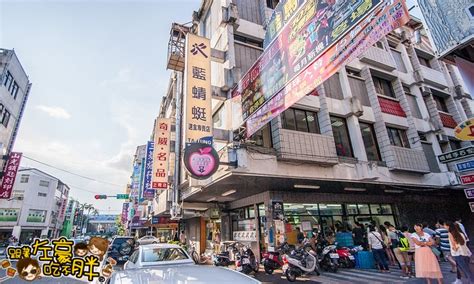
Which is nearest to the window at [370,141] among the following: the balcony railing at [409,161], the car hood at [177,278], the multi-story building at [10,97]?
the balcony railing at [409,161]

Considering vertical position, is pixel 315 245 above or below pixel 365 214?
below

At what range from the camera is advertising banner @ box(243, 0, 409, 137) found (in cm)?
433

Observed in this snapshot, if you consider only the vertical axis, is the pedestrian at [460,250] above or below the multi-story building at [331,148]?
below

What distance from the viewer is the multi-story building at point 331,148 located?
35.1ft

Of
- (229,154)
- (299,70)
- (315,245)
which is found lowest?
(315,245)

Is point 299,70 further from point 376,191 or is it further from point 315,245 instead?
point 376,191

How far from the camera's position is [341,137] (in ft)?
42.7

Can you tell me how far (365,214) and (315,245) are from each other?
5.61 metres

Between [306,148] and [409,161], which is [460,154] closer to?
[409,161]

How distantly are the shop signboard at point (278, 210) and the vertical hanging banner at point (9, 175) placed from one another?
26.7 m

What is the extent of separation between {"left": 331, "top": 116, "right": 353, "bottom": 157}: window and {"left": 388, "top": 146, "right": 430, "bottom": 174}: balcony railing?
243 centimetres

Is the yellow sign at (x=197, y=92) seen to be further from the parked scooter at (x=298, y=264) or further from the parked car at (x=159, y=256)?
the parked scooter at (x=298, y=264)

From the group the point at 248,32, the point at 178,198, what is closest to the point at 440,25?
the point at 248,32

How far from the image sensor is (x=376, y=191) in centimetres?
1466
